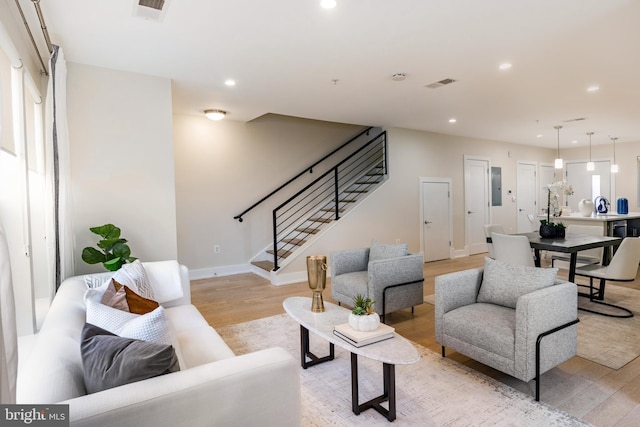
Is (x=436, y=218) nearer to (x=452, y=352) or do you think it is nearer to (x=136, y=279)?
(x=452, y=352)

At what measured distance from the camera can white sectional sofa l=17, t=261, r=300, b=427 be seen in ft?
3.80

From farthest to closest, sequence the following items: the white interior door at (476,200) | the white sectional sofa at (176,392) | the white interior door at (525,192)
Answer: the white interior door at (525,192)
the white interior door at (476,200)
the white sectional sofa at (176,392)

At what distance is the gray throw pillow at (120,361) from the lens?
1.29m

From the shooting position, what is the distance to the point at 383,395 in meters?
2.26

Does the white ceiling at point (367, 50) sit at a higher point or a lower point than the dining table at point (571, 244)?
higher

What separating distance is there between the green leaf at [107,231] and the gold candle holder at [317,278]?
1.89 meters

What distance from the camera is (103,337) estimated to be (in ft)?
4.64

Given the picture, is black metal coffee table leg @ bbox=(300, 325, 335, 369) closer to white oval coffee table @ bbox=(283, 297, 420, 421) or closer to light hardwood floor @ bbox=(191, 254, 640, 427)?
white oval coffee table @ bbox=(283, 297, 420, 421)

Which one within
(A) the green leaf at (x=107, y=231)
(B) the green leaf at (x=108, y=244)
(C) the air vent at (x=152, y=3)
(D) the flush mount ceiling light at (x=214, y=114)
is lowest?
(B) the green leaf at (x=108, y=244)

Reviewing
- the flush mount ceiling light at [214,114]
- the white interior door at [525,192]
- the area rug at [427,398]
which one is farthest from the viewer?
the white interior door at [525,192]

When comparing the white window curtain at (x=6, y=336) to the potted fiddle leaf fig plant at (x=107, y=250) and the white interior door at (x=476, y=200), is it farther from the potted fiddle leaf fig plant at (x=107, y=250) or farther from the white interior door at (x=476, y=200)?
the white interior door at (x=476, y=200)

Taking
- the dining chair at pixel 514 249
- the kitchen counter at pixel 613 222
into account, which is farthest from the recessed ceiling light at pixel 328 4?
the kitchen counter at pixel 613 222

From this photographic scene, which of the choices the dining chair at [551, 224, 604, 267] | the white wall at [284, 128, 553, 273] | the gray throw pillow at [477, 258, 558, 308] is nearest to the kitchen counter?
the dining chair at [551, 224, 604, 267]

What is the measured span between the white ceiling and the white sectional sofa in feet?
7.25
